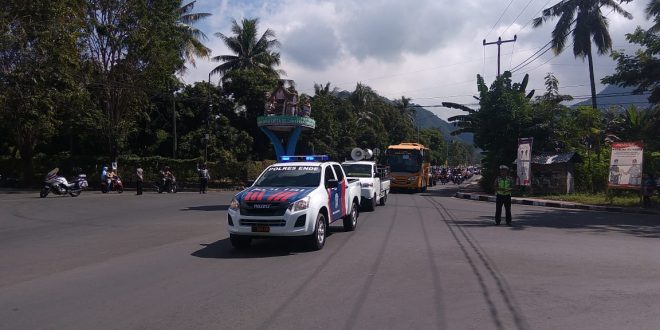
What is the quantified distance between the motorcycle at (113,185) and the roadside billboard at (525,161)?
22.3 metres

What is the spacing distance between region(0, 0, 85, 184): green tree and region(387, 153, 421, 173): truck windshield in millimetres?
19269

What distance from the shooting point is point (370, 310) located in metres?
6.15

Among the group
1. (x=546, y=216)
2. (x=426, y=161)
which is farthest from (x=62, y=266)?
(x=426, y=161)

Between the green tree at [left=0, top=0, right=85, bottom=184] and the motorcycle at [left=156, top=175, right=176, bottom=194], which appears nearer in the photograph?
the green tree at [left=0, top=0, right=85, bottom=184]

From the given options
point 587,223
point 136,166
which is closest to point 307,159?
point 587,223

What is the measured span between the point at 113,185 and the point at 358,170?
17.9 meters

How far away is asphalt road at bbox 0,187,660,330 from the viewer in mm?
5863

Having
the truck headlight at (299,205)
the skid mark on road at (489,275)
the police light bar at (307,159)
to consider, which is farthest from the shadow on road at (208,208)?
the truck headlight at (299,205)

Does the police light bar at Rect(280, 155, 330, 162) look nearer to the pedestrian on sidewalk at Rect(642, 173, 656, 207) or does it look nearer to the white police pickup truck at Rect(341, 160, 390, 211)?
the white police pickup truck at Rect(341, 160, 390, 211)

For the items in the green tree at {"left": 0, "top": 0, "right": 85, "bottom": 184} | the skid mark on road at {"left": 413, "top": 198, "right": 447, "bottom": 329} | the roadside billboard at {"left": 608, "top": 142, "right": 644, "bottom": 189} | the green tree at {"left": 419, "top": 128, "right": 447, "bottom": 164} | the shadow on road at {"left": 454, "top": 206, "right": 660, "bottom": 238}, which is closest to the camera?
the skid mark on road at {"left": 413, "top": 198, "right": 447, "bottom": 329}

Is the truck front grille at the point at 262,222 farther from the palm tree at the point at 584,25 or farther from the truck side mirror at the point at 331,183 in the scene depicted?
the palm tree at the point at 584,25

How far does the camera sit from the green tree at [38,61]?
84.1ft

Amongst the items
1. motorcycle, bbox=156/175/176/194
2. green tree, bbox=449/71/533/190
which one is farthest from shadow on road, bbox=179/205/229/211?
green tree, bbox=449/71/533/190

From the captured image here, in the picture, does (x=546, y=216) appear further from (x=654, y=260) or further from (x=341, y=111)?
(x=341, y=111)
